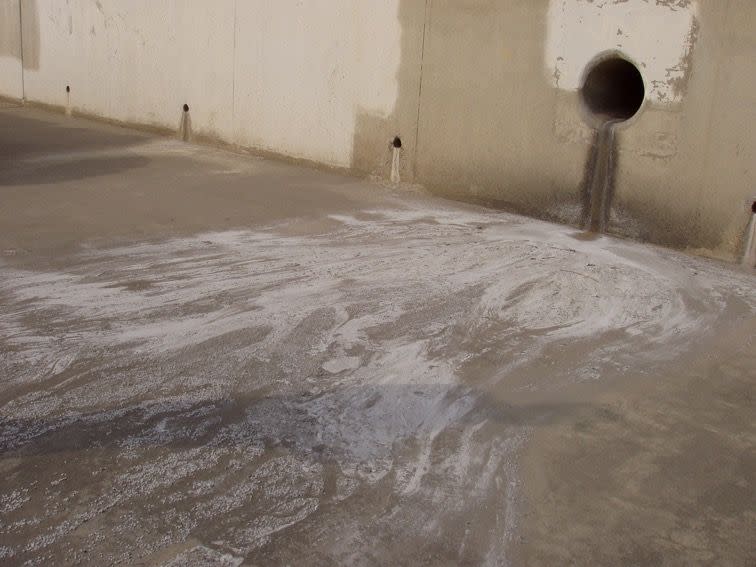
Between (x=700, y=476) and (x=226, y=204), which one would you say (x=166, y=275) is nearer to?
(x=226, y=204)

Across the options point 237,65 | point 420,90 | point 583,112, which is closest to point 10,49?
point 237,65

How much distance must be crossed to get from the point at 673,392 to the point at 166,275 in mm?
2372

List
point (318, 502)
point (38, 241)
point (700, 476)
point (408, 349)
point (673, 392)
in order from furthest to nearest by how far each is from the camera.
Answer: point (38, 241) → point (408, 349) → point (673, 392) → point (700, 476) → point (318, 502)

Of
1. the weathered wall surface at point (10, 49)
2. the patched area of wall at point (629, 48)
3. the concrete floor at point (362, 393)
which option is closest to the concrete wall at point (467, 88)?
the patched area of wall at point (629, 48)

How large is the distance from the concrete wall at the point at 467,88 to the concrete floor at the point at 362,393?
1.46 ft

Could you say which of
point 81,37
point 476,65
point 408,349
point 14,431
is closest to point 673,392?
point 408,349

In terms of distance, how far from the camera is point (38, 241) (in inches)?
187

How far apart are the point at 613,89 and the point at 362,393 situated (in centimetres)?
343

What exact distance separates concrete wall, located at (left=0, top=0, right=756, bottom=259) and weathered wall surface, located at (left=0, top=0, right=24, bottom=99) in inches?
44.4

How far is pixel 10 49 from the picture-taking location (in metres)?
9.65

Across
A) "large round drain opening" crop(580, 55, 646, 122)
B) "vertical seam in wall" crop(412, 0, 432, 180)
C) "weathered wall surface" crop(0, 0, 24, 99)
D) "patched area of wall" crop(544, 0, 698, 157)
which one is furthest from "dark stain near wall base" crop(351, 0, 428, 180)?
"weathered wall surface" crop(0, 0, 24, 99)

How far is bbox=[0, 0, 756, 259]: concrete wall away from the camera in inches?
198

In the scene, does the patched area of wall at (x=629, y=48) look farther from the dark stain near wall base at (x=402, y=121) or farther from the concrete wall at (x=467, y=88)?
the dark stain near wall base at (x=402, y=121)

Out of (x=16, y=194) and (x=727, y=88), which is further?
(x=16, y=194)
